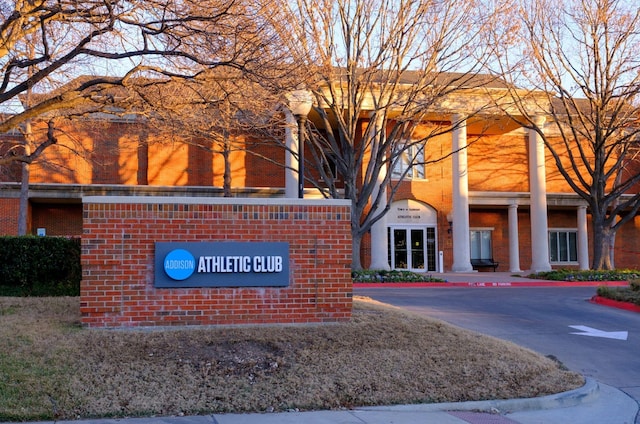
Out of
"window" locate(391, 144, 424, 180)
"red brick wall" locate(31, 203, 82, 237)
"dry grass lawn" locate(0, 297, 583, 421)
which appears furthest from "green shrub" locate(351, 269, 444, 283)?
"red brick wall" locate(31, 203, 82, 237)

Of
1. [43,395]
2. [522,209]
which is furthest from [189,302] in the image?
[522,209]

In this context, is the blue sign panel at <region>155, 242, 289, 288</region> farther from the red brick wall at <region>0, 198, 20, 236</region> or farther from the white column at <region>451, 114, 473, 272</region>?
the red brick wall at <region>0, 198, 20, 236</region>

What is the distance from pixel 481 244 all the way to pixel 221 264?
95.6 ft

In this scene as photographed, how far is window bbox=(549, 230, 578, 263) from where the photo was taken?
37969mm

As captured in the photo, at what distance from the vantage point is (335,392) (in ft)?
24.7

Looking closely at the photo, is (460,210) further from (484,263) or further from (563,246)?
(563,246)

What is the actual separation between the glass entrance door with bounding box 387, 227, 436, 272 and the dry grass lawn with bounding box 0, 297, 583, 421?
2391 centimetres

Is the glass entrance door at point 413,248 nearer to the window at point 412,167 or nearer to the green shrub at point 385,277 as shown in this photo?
the window at point 412,167

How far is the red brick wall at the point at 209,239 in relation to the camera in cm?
933

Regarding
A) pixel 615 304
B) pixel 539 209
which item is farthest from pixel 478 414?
pixel 539 209

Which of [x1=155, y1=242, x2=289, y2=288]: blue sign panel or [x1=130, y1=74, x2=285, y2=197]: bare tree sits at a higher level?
[x1=130, y1=74, x2=285, y2=197]: bare tree

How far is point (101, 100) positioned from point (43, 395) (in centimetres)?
682

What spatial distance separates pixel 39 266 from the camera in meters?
12.2

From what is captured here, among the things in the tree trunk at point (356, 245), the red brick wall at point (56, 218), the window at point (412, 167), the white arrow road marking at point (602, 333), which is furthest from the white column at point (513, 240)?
the red brick wall at point (56, 218)
